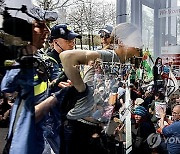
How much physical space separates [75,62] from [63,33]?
0.52 ft

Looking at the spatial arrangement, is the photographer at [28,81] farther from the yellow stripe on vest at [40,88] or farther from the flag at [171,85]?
the flag at [171,85]

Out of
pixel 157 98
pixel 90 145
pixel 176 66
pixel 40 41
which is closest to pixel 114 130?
pixel 90 145

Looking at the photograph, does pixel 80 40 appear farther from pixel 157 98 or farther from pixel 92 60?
pixel 157 98

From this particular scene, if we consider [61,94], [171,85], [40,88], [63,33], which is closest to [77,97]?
[61,94]

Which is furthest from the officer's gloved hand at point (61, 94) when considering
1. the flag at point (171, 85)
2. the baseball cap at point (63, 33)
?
the flag at point (171, 85)

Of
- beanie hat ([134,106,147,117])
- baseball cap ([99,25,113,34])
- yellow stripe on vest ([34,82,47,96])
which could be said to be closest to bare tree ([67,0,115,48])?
baseball cap ([99,25,113,34])

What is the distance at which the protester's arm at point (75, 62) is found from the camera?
1.91 metres

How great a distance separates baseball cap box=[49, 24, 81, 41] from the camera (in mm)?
1920

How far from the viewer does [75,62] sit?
6.30 ft

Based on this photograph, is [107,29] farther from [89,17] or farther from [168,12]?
[168,12]

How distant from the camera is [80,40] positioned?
1.95 meters

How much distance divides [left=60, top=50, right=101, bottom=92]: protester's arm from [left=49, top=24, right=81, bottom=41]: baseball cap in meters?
0.08

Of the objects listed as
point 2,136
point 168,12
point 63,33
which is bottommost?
point 2,136

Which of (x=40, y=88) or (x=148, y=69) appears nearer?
(x=40, y=88)
